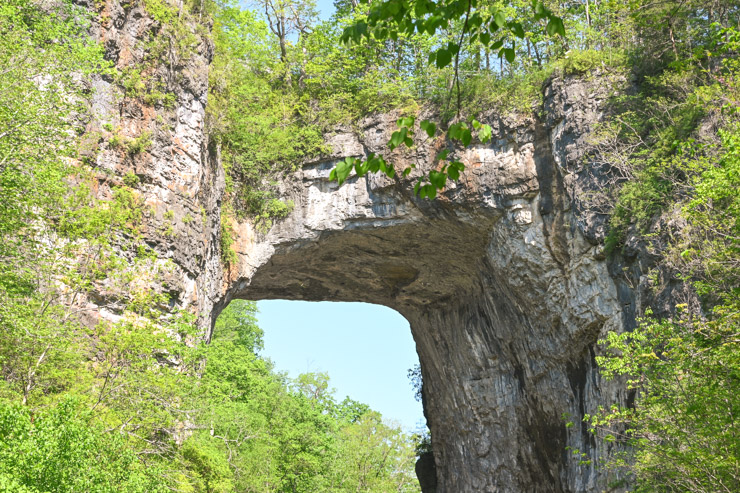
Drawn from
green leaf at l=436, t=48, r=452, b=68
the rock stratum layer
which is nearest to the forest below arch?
green leaf at l=436, t=48, r=452, b=68

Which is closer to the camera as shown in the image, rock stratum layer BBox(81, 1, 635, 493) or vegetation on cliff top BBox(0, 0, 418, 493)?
vegetation on cliff top BBox(0, 0, 418, 493)

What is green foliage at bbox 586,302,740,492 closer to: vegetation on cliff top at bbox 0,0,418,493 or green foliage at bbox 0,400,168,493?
vegetation on cliff top at bbox 0,0,418,493

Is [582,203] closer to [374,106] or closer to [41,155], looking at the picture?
[374,106]

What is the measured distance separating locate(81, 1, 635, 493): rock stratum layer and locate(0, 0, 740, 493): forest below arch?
410 millimetres

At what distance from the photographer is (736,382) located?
8281mm

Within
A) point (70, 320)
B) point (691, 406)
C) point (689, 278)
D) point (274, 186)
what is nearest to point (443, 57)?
point (691, 406)

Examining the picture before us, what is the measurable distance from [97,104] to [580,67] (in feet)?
32.7

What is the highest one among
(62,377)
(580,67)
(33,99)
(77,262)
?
(580,67)

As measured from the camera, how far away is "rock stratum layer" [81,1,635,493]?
1448 cm

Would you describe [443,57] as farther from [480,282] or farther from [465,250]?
[480,282]

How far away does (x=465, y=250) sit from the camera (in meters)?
18.1

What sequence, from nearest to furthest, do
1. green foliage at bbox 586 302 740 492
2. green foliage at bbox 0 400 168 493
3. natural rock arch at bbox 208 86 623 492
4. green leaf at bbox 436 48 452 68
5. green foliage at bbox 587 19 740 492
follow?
1. green leaf at bbox 436 48 452 68
2. green foliage at bbox 0 400 168 493
3. green foliage at bbox 586 302 740 492
4. green foliage at bbox 587 19 740 492
5. natural rock arch at bbox 208 86 623 492

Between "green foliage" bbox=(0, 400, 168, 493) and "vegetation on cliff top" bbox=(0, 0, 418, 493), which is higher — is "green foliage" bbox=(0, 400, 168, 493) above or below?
below

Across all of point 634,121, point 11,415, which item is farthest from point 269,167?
point 11,415
